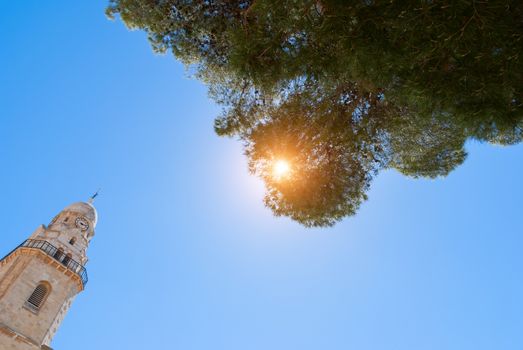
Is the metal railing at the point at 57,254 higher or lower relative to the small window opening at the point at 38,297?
higher

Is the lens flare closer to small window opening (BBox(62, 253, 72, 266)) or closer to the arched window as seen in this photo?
the arched window

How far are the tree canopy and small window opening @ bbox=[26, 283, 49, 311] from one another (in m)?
16.9

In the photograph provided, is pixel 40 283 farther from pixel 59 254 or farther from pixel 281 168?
pixel 281 168

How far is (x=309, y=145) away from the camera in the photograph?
10.3 m

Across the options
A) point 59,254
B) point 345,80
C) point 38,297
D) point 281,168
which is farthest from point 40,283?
point 345,80

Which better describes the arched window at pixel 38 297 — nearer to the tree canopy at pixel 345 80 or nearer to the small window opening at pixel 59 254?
the small window opening at pixel 59 254

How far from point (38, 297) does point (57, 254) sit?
3142 mm

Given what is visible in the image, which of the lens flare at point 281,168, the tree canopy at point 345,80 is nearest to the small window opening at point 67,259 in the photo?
the tree canopy at point 345,80

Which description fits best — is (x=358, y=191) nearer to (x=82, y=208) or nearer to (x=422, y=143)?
(x=422, y=143)

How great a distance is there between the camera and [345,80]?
900 centimetres

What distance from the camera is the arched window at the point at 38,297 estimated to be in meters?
20.7

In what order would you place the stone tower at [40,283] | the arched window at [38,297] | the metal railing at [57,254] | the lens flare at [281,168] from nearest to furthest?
the lens flare at [281,168] < the stone tower at [40,283] < the arched window at [38,297] < the metal railing at [57,254]

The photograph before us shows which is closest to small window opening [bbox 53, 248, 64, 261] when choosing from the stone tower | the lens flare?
the stone tower

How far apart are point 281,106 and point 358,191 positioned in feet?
10.4
